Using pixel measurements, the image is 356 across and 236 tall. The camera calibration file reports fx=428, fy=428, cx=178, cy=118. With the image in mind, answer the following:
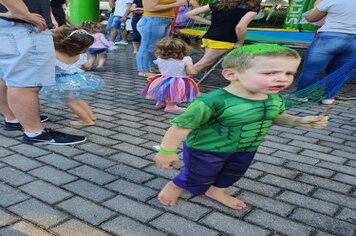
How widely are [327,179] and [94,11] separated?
10.3 meters

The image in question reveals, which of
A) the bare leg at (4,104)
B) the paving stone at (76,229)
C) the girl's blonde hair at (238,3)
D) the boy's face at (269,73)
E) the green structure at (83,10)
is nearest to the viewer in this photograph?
the boy's face at (269,73)

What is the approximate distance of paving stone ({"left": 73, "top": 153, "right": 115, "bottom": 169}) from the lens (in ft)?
10.1

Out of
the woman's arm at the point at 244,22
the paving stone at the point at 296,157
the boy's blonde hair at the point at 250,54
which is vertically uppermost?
the boy's blonde hair at the point at 250,54

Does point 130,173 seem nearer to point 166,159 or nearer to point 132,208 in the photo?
point 132,208

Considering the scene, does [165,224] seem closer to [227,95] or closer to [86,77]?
[227,95]

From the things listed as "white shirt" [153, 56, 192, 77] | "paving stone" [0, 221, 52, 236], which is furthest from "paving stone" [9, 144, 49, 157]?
"white shirt" [153, 56, 192, 77]

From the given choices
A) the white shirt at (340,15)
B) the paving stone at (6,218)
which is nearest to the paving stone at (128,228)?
the paving stone at (6,218)

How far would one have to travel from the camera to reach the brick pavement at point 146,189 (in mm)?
2285

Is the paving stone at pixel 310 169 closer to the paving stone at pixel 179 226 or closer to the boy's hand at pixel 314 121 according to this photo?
the boy's hand at pixel 314 121

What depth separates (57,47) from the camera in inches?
152

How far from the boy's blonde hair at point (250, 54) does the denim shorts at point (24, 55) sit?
1.69 metres

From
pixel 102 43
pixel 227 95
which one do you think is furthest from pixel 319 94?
pixel 102 43

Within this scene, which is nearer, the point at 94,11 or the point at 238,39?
the point at 238,39

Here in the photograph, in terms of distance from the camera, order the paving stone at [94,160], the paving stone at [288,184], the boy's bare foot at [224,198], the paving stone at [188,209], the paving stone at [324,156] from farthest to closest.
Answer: the paving stone at [324,156], the paving stone at [94,160], the paving stone at [288,184], the boy's bare foot at [224,198], the paving stone at [188,209]
